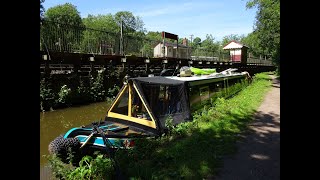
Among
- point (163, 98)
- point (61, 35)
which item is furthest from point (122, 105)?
point (61, 35)

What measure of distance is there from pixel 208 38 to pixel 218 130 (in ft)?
415

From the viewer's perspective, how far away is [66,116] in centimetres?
1490

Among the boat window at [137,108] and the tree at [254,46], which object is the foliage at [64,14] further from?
the boat window at [137,108]

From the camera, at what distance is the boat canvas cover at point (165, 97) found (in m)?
8.52

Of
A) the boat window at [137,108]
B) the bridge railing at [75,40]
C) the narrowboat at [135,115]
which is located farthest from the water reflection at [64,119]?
the bridge railing at [75,40]

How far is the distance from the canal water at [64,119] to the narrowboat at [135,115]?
2337mm

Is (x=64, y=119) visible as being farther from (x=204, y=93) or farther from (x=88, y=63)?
(x=204, y=93)

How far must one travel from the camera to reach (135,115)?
8.63 meters

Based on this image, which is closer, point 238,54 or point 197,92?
point 197,92

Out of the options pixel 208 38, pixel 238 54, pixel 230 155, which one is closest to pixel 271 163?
pixel 230 155
